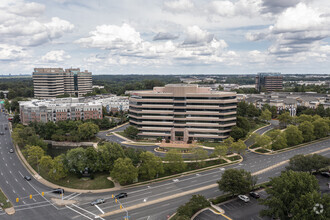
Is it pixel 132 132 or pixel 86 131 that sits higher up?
pixel 86 131

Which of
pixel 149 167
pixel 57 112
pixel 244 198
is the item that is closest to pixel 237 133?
pixel 244 198

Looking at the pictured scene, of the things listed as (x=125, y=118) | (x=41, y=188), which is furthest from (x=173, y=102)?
(x=41, y=188)

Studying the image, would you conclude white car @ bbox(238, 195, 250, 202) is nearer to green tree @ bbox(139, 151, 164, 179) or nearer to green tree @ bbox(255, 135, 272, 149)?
green tree @ bbox(139, 151, 164, 179)

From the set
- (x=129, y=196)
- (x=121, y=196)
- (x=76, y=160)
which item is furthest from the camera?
(x=76, y=160)

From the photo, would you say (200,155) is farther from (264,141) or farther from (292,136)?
(292,136)

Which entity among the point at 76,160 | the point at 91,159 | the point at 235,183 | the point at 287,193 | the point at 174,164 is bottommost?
the point at 174,164

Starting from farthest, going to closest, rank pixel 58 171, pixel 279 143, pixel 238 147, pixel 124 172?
pixel 279 143 < pixel 238 147 < pixel 58 171 < pixel 124 172

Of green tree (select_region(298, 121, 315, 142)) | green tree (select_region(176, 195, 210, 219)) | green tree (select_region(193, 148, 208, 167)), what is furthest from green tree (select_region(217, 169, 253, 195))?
green tree (select_region(298, 121, 315, 142))

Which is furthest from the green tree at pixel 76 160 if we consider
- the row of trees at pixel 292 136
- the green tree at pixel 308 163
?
the row of trees at pixel 292 136
